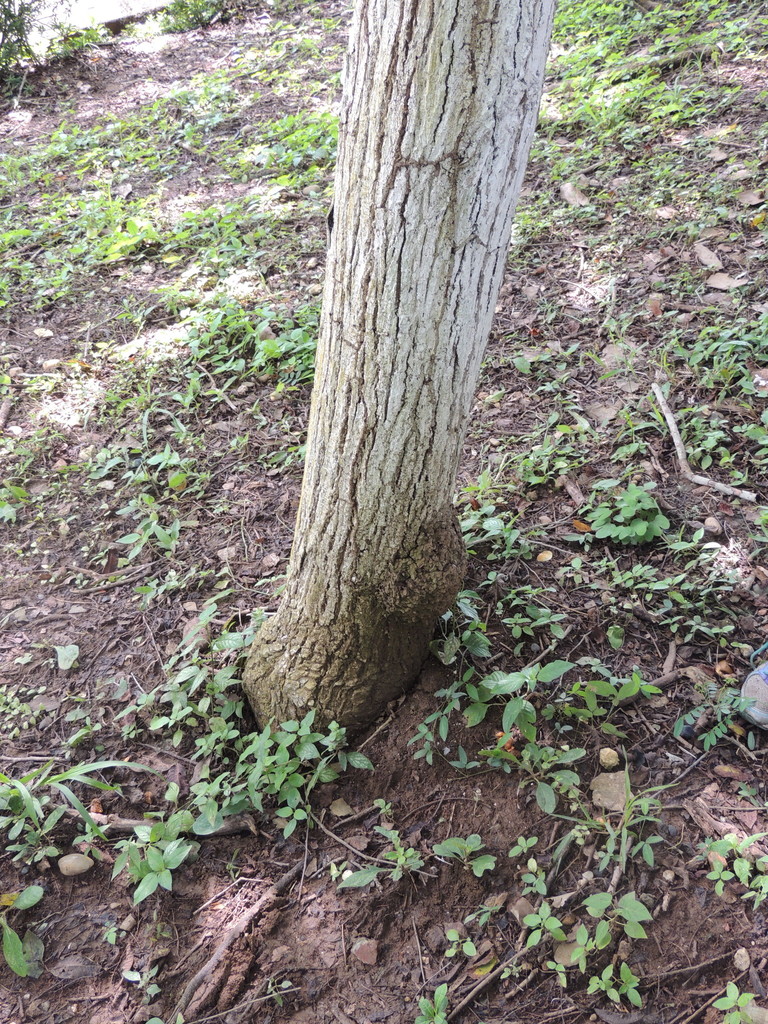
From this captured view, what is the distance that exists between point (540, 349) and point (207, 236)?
2435 millimetres

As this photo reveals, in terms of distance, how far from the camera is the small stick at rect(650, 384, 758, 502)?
259cm

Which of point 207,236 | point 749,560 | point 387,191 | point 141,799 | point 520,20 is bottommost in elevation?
point 141,799

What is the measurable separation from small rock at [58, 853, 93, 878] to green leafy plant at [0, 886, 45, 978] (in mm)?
70

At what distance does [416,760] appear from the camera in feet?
6.89

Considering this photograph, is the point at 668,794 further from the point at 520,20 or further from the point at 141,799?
the point at 520,20

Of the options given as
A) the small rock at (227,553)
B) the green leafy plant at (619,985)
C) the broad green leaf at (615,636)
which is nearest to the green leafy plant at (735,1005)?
the green leafy plant at (619,985)

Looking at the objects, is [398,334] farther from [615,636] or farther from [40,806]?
A: [40,806]

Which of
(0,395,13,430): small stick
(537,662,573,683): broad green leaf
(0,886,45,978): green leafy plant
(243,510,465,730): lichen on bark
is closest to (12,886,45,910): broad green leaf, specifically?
(0,886,45,978): green leafy plant

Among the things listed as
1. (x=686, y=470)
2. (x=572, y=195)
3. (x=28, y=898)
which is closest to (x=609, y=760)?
(x=686, y=470)

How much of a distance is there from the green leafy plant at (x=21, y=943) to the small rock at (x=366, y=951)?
833 millimetres

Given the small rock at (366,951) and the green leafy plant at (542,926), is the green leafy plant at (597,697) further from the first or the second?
the small rock at (366,951)

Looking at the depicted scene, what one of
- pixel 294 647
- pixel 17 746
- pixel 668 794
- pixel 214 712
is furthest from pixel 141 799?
pixel 668 794

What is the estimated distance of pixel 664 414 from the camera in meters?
2.91

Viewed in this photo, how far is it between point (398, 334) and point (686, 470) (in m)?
1.63
